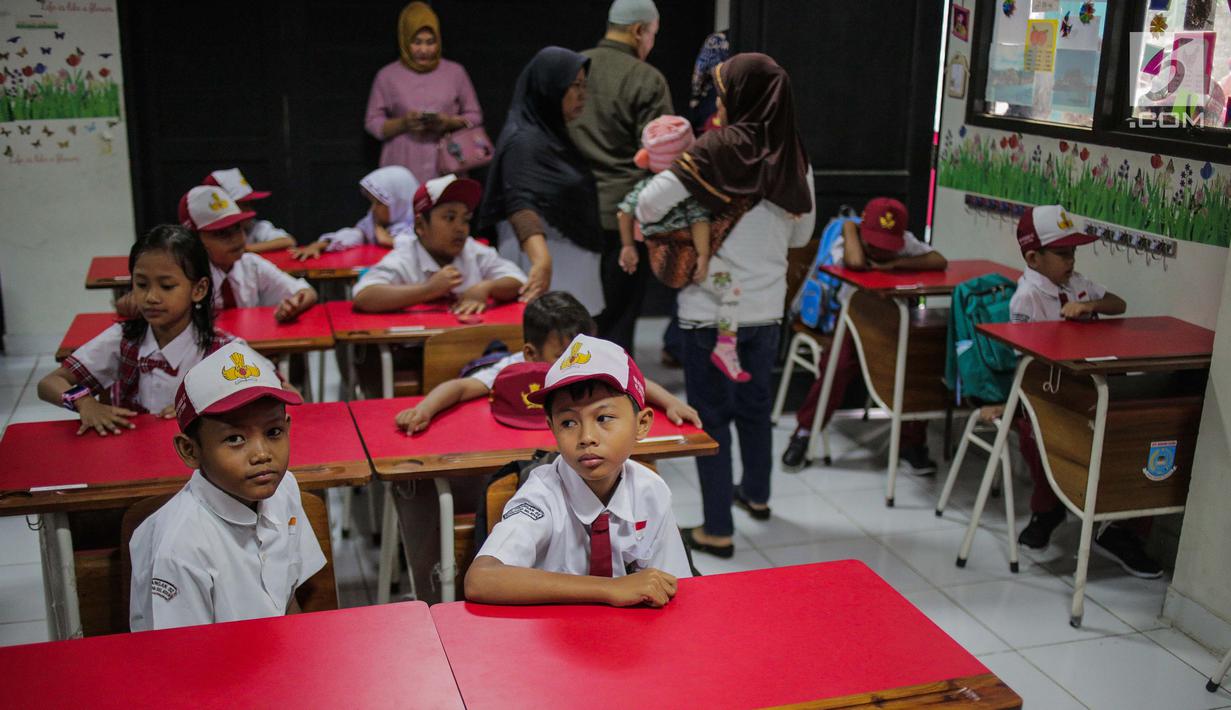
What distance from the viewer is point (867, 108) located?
5.19 m

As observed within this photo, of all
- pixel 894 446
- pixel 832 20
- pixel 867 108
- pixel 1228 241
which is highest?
pixel 832 20

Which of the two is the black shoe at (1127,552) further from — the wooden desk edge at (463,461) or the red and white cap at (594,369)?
the red and white cap at (594,369)

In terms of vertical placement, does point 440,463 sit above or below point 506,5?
below

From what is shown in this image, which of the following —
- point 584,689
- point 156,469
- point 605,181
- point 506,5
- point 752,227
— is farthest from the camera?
point 506,5

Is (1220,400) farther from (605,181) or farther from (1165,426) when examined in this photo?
(605,181)

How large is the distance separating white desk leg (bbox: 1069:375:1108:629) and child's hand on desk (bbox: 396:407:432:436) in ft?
6.30

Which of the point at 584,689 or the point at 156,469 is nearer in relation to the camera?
the point at 584,689

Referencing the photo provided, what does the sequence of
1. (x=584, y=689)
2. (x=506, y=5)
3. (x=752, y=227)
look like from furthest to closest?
(x=506, y=5) → (x=752, y=227) → (x=584, y=689)

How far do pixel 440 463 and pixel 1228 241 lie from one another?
2.66m

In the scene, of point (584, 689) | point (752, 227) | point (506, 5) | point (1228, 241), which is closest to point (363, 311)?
point (752, 227)

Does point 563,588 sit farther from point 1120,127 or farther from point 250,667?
point 1120,127

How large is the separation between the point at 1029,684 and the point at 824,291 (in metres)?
2.06

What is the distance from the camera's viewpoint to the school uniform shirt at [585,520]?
198 cm

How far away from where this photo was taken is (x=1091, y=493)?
3307mm
